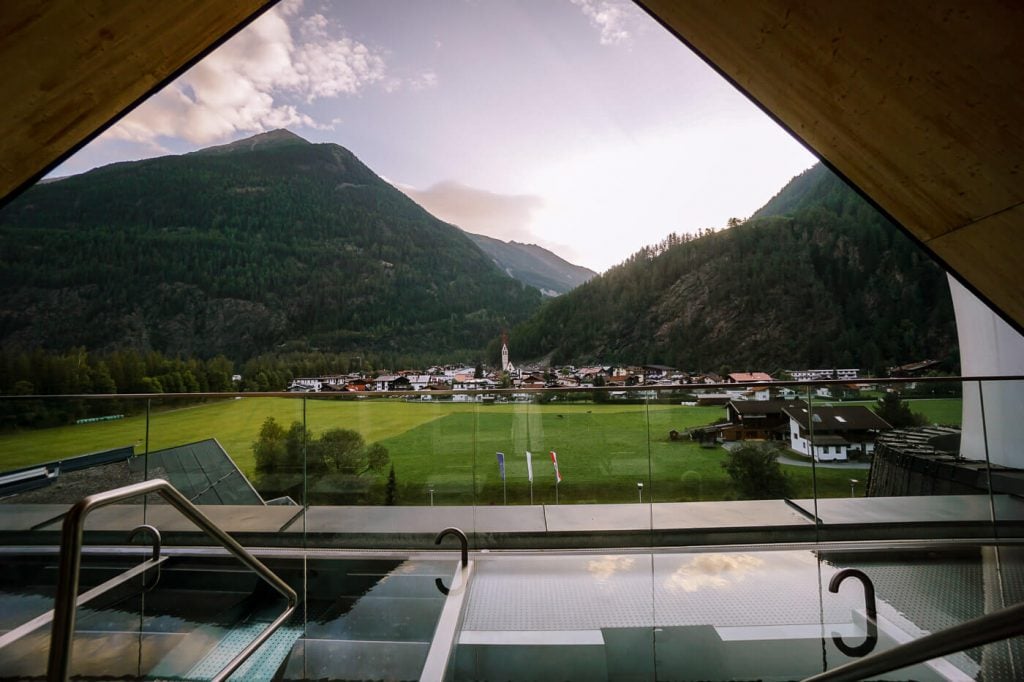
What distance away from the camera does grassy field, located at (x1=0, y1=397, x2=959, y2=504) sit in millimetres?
4129

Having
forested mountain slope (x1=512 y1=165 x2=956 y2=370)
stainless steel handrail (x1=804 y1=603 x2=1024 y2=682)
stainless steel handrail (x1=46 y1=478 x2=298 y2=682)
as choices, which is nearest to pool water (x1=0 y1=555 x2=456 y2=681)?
stainless steel handrail (x1=46 y1=478 x2=298 y2=682)

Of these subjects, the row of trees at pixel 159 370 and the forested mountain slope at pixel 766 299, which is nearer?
the row of trees at pixel 159 370

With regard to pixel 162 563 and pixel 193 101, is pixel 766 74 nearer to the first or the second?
pixel 162 563

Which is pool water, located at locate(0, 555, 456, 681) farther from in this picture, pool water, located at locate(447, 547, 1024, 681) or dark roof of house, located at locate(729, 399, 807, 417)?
dark roof of house, located at locate(729, 399, 807, 417)

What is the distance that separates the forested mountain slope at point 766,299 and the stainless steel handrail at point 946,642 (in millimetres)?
39566

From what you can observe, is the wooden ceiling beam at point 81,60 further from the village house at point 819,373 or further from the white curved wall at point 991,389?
the village house at point 819,373

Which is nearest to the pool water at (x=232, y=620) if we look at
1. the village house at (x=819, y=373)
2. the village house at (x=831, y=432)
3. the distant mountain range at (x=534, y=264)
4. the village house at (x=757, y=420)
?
the village house at (x=757, y=420)

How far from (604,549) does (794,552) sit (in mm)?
1315

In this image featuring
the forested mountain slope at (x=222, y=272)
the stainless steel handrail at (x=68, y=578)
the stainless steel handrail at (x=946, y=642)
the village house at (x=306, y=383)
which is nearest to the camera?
the stainless steel handrail at (x=946, y=642)

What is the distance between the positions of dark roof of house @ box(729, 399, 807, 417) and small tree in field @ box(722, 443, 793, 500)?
0.93 feet

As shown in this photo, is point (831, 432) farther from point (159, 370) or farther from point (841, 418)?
point (159, 370)

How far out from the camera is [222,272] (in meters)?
43.2

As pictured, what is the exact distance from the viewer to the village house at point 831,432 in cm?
403

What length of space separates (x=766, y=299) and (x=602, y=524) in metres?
42.3
